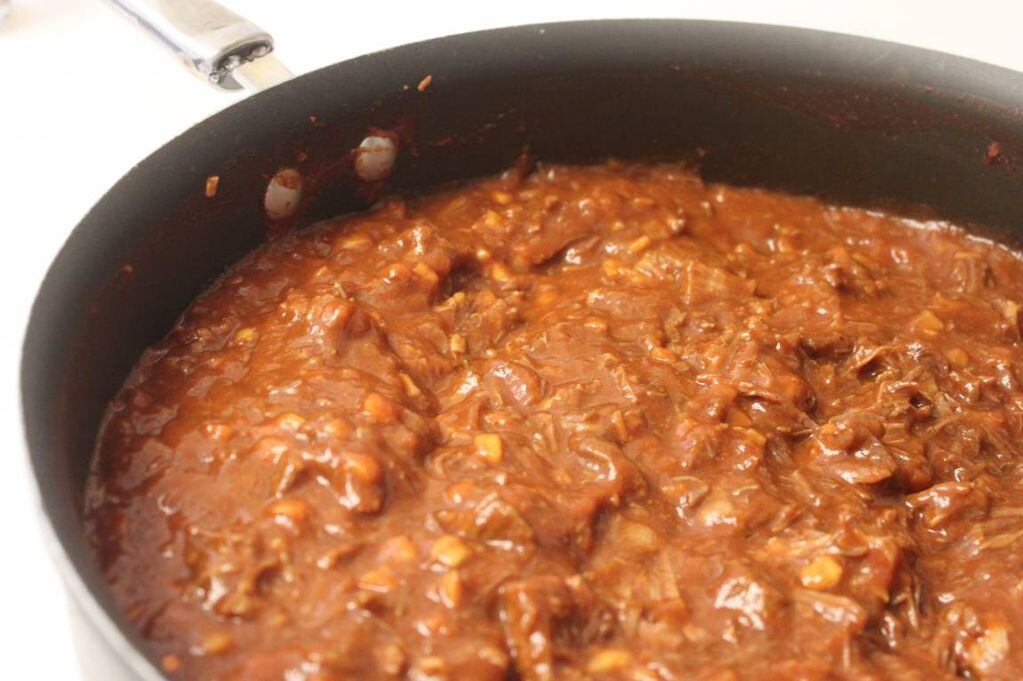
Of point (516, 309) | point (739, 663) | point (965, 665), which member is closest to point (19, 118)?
point (516, 309)

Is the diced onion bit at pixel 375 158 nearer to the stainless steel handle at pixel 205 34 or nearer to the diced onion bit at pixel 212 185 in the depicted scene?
the stainless steel handle at pixel 205 34

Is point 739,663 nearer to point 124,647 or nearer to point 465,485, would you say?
point 465,485

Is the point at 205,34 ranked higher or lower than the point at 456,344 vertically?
higher

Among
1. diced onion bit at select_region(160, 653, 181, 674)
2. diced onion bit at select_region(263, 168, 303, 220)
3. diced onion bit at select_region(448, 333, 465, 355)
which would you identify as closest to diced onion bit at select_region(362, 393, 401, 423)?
diced onion bit at select_region(448, 333, 465, 355)

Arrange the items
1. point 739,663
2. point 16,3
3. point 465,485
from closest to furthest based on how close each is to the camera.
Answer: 1. point 739,663
2. point 465,485
3. point 16,3

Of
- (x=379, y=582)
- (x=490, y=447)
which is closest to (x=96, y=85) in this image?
(x=490, y=447)

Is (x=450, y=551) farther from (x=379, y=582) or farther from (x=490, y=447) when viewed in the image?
(x=490, y=447)
